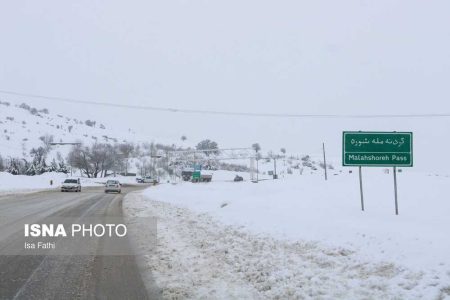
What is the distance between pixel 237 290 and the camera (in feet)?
27.7

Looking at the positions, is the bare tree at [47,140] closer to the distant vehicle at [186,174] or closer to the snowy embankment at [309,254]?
the distant vehicle at [186,174]

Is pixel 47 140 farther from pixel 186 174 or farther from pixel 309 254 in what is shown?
pixel 309 254

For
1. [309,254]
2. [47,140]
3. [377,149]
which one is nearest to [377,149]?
[377,149]

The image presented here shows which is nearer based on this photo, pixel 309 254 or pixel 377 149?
pixel 309 254

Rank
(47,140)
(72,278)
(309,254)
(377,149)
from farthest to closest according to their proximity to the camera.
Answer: (47,140) < (377,149) < (309,254) < (72,278)

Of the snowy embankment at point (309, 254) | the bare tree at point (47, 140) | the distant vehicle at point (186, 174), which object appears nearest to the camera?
the snowy embankment at point (309, 254)

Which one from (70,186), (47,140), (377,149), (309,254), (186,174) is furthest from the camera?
(47,140)

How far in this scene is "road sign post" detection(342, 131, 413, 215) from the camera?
16156 mm

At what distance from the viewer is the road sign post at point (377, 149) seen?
53.0ft

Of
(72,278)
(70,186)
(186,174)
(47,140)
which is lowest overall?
(72,278)

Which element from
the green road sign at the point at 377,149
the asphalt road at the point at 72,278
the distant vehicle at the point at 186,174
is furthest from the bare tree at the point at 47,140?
the asphalt road at the point at 72,278

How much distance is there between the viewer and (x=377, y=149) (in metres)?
16.4

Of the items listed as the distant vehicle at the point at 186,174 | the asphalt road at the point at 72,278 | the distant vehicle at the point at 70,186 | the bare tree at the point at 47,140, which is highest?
the bare tree at the point at 47,140

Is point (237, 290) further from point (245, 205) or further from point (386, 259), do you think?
point (245, 205)
